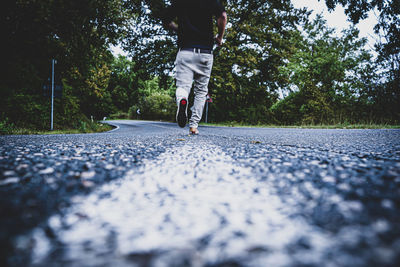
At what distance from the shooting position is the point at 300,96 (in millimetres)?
17703

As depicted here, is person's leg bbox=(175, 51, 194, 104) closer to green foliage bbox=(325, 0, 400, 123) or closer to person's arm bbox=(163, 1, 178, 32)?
person's arm bbox=(163, 1, 178, 32)

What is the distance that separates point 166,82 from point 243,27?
23.9 ft

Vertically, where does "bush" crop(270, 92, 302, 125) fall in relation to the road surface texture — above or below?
above

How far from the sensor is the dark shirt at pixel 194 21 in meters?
3.37

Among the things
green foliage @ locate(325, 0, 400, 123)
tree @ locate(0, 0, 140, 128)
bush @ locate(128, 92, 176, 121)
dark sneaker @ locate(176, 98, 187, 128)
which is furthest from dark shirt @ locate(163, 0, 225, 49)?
bush @ locate(128, 92, 176, 121)

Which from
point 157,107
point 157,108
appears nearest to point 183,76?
point 157,108

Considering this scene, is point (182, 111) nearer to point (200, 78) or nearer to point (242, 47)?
point (200, 78)

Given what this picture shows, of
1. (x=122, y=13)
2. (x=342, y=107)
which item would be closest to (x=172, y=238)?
(x=122, y=13)

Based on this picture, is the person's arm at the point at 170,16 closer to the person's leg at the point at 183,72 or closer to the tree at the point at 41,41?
the person's leg at the point at 183,72

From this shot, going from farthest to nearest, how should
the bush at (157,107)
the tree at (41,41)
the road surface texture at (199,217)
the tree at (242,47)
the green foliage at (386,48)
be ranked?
the bush at (157,107)
the tree at (242,47)
the green foliage at (386,48)
the tree at (41,41)
the road surface texture at (199,217)

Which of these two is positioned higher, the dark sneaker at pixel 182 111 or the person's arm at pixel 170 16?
the person's arm at pixel 170 16

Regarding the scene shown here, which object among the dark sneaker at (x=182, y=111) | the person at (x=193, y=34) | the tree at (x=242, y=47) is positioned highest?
the tree at (x=242, y=47)

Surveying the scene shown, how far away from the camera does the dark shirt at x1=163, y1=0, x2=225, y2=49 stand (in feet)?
11.1

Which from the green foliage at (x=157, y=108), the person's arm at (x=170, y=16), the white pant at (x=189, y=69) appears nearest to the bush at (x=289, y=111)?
the white pant at (x=189, y=69)
